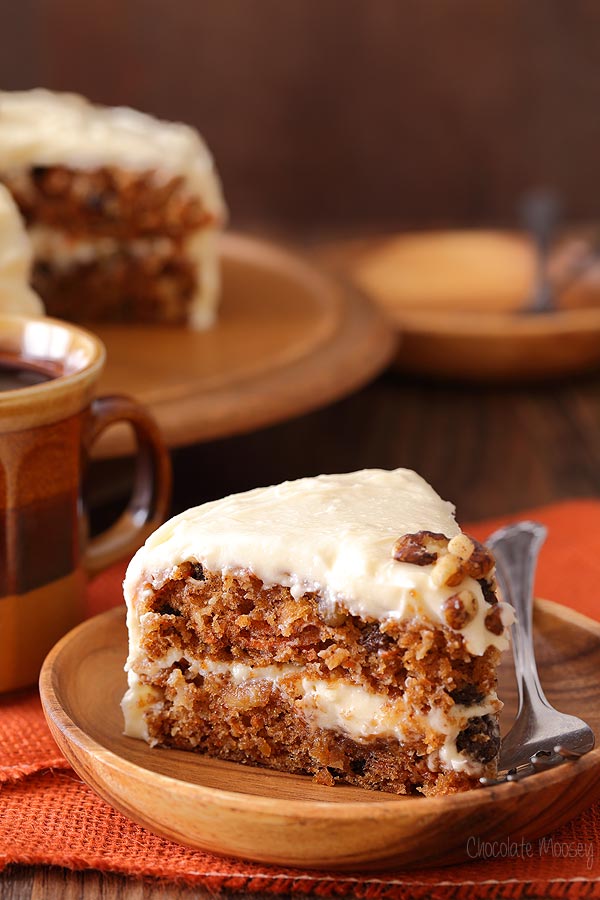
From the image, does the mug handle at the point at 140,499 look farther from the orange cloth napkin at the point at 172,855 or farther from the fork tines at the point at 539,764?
the fork tines at the point at 539,764

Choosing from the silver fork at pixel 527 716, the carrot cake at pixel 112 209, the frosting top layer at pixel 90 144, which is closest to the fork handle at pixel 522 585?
the silver fork at pixel 527 716

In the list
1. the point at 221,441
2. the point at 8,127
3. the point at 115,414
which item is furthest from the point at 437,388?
the point at 115,414

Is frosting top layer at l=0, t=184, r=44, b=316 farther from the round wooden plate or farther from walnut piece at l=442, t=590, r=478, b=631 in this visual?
walnut piece at l=442, t=590, r=478, b=631

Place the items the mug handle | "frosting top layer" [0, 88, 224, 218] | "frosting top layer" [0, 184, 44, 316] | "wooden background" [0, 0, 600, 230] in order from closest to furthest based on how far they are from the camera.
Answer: the mug handle → "frosting top layer" [0, 184, 44, 316] → "frosting top layer" [0, 88, 224, 218] → "wooden background" [0, 0, 600, 230]

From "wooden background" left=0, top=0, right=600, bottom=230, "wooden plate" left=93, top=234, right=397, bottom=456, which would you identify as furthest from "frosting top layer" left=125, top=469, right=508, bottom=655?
"wooden background" left=0, top=0, right=600, bottom=230

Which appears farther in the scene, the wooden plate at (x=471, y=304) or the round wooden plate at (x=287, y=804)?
the wooden plate at (x=471, y=304)

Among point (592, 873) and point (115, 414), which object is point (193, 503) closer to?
point (115, 414)

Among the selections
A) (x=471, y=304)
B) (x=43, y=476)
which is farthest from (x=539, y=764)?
(x=471, y=304)
